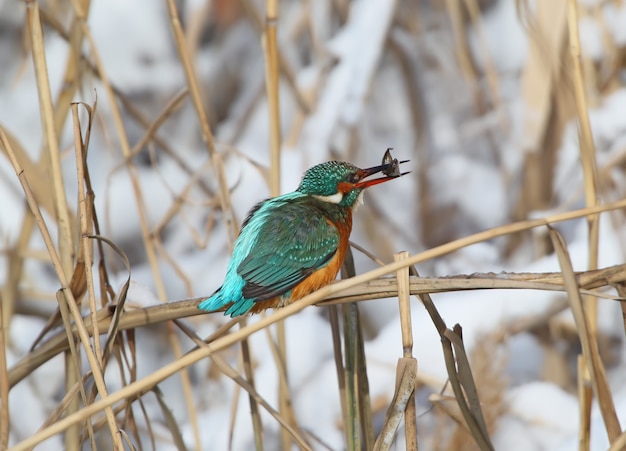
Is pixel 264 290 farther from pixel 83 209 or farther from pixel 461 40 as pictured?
pixel 461 40

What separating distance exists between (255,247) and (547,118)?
6.40ft

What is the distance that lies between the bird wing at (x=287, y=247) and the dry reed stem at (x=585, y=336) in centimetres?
59

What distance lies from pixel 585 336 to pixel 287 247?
69 centimetres

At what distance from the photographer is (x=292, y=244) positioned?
1613mm

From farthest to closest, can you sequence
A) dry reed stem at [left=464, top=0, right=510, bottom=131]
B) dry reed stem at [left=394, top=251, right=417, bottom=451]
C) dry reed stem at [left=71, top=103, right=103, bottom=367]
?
dry reed stem at [left=464, top=0, right=510, bottom=131]
dry reed stem at [left=71, top=103, right=103, bottom=367]
dry reed stem at [left=394, top=251, right=417, bottom=451]

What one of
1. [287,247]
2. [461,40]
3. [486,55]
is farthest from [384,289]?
[461,40]

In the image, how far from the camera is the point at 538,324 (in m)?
2.67

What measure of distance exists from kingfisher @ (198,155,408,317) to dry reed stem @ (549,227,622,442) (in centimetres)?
51

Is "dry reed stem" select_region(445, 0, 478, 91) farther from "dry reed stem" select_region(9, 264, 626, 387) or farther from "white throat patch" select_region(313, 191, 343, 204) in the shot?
Answer: "dry reed stem" select_region(9, 264, 626, 387)

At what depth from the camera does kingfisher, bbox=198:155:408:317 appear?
1494 mm

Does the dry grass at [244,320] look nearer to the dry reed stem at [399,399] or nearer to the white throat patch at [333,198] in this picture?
the dry reed stem at [399,399]

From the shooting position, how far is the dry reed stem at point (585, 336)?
106 centimetres

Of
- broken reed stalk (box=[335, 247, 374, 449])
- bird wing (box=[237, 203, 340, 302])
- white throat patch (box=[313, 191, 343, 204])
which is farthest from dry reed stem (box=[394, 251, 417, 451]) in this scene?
white throat patch (box=[313, 191, 343, 204])

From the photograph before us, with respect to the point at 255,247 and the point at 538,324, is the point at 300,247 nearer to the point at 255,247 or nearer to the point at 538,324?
the point at 255,247
